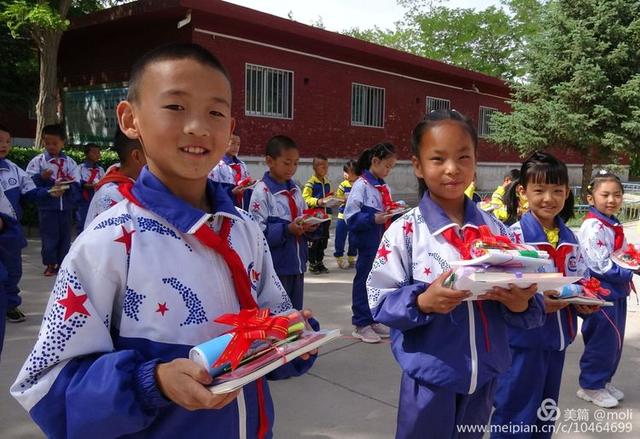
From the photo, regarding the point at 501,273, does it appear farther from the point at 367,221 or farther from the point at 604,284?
the point at 367,221

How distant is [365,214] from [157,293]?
11.5 feet

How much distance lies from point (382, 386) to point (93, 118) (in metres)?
10.6

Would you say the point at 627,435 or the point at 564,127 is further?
the point at 564,127

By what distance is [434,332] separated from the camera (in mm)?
1806

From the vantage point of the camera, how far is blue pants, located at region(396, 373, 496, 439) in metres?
1.83

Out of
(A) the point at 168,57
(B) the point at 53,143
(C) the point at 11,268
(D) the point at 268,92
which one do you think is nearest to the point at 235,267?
(A) the point at 168,57

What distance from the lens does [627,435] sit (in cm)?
287

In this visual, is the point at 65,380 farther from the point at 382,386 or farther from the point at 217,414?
the point at 382,386

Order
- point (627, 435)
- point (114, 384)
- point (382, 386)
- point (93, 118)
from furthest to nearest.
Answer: point (93, 118) < point (382, 386) < point (627, 435) < point (114, 384)

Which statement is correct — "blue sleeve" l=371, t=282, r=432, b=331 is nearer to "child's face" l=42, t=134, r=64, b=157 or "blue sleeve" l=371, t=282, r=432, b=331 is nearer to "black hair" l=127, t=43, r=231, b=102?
"black hair" l=127, t=43, r=231, b=102

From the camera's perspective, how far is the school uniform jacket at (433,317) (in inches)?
69.8

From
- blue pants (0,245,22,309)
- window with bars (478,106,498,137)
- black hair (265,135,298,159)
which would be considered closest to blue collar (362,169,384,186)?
black hair (265,135,298,159)

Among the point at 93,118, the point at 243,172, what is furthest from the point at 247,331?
the point at 93,118

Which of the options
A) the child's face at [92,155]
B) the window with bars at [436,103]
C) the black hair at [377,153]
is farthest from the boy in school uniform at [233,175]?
the window with bars at [436,103]
